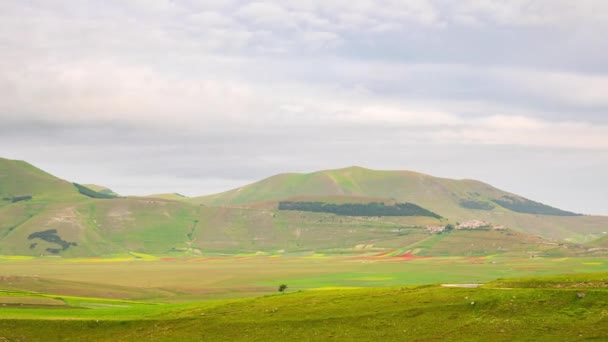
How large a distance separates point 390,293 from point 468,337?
2485 centimetres

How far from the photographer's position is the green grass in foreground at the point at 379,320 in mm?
67062

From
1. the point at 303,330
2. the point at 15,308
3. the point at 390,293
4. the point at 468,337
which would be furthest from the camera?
the point at 15,308

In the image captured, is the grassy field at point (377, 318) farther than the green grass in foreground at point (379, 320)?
Yes

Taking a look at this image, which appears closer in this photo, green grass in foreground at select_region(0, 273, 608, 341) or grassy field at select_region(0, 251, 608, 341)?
green grass in foreground at select_region(0, 273, 608, 341)

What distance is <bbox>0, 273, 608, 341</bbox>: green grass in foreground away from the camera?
67062 mm

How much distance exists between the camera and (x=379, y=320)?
7438 cm

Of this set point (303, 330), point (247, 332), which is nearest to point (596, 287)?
point (303, 330)

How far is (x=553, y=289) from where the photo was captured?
249 feet

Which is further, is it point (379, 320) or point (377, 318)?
point (377, 318)

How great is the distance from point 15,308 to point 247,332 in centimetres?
4789

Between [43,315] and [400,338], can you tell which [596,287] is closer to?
[400,338]

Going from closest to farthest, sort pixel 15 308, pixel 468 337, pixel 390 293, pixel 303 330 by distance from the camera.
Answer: pixel 468 337 → pixel 303 330 → pixel 390 293 → pixel 15 308

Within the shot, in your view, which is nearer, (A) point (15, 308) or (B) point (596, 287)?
(B) point (596, 287)

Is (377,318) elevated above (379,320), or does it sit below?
above
